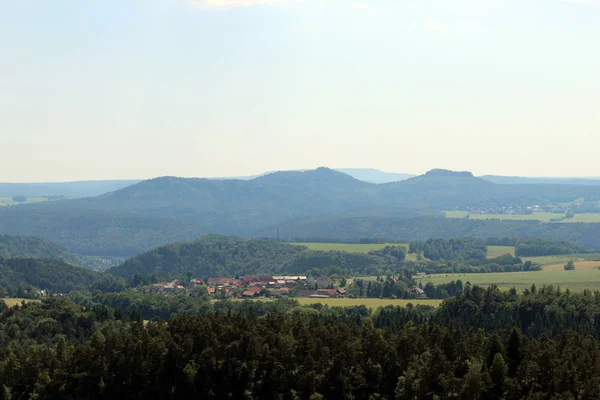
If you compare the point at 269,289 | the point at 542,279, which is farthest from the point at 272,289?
the point at 542,279

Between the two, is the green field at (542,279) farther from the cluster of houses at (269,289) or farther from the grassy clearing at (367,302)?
the cluster of houses at (269,289)

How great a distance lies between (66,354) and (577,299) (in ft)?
224

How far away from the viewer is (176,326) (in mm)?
86125

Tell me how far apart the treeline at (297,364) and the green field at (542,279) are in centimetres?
7962

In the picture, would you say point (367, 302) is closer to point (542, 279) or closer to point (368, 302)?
point (368, 302)

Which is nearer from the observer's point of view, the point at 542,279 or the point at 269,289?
→ the point at 542,279

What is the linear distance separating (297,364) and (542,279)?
11346 cm

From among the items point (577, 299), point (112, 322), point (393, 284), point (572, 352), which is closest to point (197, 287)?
point (393, 284)

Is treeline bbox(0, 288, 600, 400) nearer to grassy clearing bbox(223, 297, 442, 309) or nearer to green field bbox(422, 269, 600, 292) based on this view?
grassy clearing bbox(223, 297, 442, 309)

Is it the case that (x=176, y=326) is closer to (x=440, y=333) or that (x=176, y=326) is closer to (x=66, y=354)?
(x=66, y=354)

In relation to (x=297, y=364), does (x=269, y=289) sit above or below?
below

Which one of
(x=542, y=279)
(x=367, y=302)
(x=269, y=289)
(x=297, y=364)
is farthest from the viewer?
(x=269, y=289)

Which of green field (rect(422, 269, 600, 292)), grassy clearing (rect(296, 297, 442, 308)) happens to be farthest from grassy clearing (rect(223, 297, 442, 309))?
green field (rect(422, 269, 600, 292))

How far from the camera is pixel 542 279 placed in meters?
178
